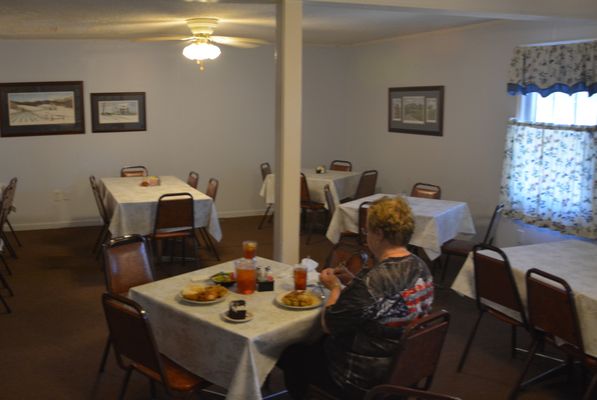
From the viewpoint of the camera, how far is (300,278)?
114 inches

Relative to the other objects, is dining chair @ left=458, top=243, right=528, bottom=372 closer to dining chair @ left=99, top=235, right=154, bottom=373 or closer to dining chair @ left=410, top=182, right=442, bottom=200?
dining chair @ left=99, top=235, right=154, bottom=373

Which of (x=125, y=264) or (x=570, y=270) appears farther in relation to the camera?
(x=570, y=270)

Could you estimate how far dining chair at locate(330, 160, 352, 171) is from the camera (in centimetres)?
796

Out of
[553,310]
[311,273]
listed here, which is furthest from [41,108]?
[553,310]

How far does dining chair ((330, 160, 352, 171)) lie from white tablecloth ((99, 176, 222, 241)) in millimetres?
2473

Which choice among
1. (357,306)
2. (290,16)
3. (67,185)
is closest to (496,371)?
(357,306)

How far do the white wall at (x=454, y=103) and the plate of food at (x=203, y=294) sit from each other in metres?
3.96

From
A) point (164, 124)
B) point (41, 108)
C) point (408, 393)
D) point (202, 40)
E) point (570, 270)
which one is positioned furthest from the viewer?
point (164, 124)

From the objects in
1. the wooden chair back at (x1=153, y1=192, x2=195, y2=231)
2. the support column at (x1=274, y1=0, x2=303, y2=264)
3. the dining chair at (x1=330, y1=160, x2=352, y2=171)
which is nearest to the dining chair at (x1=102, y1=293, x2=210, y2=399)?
the support column at (x1=274, y1=0, x2=303, y2=264)

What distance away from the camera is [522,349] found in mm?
3998

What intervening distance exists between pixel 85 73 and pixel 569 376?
6.28m

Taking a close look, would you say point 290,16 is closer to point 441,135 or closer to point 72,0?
point 72,0

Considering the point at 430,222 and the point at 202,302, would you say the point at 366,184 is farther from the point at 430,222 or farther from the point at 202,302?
the point at 202,302

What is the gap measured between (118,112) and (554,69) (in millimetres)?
5085
